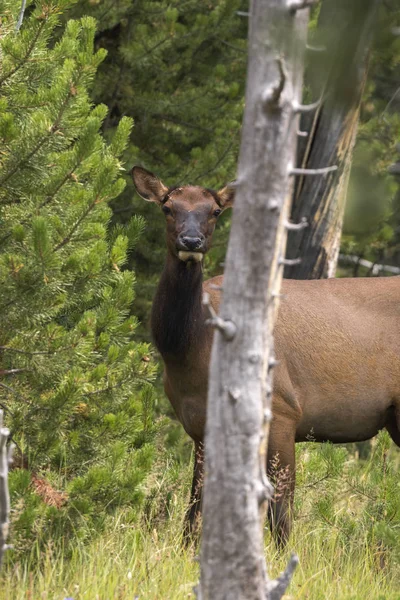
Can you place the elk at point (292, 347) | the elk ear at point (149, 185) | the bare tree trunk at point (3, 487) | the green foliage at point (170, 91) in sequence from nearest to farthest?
the bare tree trunk at point (3, 487) < the elk at point (292, 347) < the elk ear at point (149, 185) < the green foliage at point (170, 91)

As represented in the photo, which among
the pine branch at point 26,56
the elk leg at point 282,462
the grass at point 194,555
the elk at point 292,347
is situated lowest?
the grass at point 194,555

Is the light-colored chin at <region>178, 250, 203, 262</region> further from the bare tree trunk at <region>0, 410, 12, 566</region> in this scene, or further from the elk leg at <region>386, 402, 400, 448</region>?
the bare tree trunk at <region>0, 410, 12, 566</region>

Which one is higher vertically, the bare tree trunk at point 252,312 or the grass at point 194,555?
the bare tree trunk at point 252,312

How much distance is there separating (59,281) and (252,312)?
205 centimetres

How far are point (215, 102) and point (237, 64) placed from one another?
1.85 feet

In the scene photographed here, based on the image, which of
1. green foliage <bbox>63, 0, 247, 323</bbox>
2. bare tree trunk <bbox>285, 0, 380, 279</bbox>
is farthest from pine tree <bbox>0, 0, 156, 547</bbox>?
green foliage <bbox>63, 0, 247, 323</bbox>

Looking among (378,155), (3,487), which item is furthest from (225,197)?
(378,155)

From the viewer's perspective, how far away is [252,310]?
11.7ft

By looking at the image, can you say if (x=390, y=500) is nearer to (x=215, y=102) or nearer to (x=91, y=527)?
(x=91, y=527)

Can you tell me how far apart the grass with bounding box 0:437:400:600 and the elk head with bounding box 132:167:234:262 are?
1.69 m

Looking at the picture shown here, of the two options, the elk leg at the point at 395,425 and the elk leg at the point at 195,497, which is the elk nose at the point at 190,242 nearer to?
the elk leg at the point at 195,497

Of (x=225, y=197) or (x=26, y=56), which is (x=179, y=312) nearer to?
(x=225, y=197)

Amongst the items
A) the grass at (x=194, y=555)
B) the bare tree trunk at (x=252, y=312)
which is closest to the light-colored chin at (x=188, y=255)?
the grass at (x=194, y=555)

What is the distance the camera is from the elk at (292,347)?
6.62 meters
